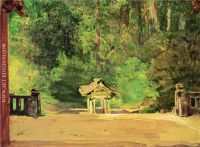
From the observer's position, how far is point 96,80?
374 centimetres

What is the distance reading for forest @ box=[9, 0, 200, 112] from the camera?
12.2 feet

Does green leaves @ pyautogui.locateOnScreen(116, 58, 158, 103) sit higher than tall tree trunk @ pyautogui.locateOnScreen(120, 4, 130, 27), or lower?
lower

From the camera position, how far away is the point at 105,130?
12.2 feet

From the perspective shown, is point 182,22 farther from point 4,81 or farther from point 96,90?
point 4,81

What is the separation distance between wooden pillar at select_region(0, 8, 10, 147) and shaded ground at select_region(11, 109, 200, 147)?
55 mm

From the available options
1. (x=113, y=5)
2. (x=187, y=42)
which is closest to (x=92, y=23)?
(x=113, y=5)

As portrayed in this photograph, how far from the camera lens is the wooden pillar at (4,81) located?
362 cm

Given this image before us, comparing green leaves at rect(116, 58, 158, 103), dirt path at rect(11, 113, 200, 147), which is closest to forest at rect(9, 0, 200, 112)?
green leaves at rect(116, 58, 158, 103)

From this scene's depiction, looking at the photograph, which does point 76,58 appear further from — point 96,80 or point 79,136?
point 79,136

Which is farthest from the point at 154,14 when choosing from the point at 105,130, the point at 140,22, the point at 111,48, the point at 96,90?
the point at 105,130

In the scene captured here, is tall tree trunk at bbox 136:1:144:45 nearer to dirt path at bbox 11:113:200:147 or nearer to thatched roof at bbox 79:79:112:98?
thatched roof at bbox 79:79:112:98

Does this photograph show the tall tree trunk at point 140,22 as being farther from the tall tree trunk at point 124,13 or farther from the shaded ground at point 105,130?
the shaded ground at point 105,130

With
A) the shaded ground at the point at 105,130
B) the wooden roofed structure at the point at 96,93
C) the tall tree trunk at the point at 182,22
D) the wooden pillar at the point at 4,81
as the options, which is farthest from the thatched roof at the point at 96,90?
the tall tree trunk at the point at 182,22

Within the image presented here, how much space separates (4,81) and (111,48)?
711 millimetres
